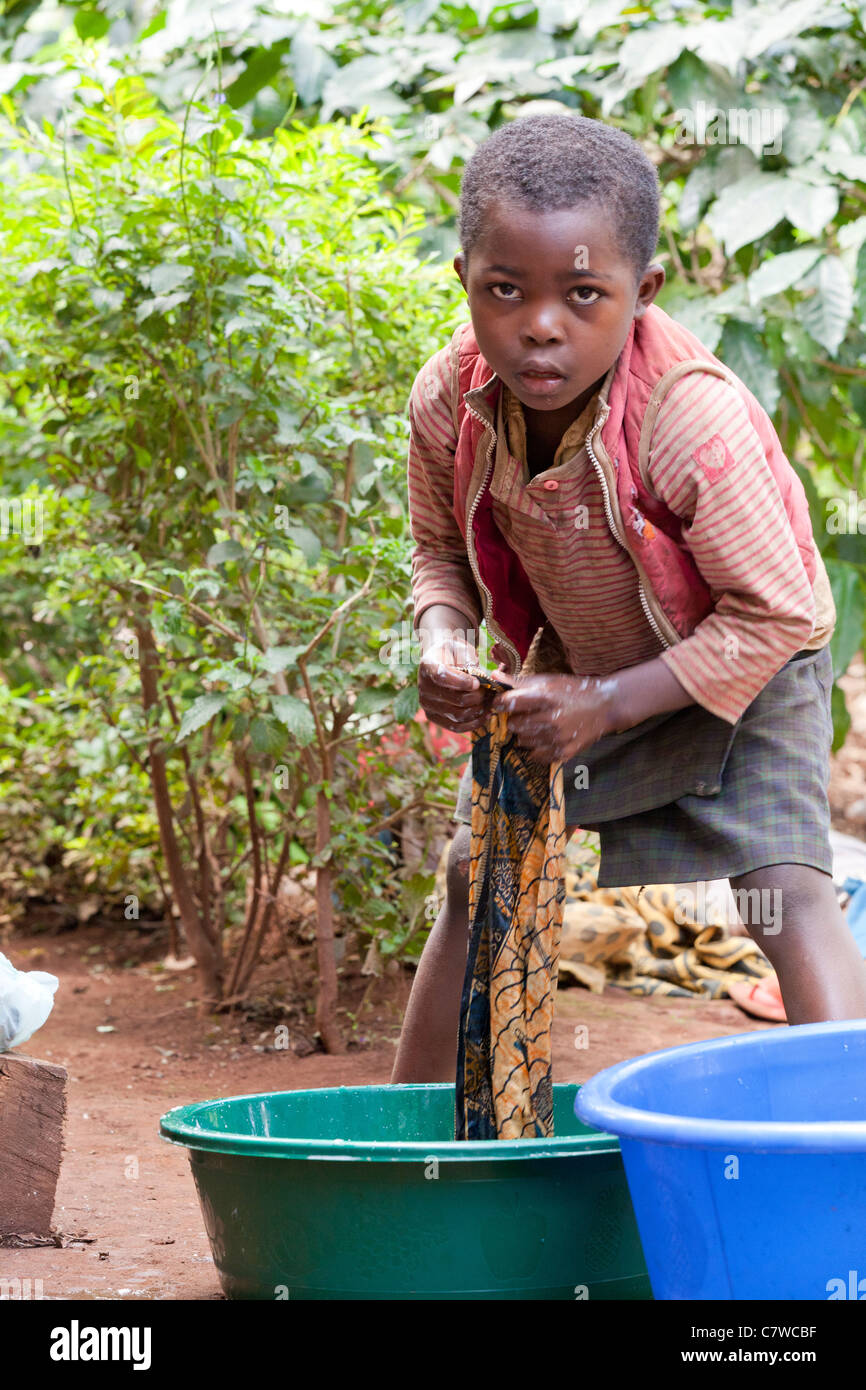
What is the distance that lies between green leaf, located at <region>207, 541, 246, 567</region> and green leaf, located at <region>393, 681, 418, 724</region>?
47cm

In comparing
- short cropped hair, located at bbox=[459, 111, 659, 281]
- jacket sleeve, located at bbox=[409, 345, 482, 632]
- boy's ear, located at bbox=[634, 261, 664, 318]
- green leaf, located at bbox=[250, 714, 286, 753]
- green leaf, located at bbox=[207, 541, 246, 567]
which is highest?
short cropped hair, located at bbox=[459, 111, 659, 281]

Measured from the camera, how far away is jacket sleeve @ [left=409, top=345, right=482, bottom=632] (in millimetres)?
2012

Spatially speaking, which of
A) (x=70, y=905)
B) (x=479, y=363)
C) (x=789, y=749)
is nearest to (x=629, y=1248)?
(x=789, y=749)

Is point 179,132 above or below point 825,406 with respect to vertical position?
above

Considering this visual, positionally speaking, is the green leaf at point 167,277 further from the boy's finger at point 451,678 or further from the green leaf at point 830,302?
the green leaf at point 830,302

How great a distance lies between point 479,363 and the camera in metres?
1.91

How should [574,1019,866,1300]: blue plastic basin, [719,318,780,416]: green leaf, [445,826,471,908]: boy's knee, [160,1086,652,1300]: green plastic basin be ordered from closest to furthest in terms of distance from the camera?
1. [574,1019,866,1300]: blue plastic basin
2. [160,1086,652,1300]: green plastic basin
3. [445,826,471,908]: boy's knee
4. [719,318,780,416]: green leaf

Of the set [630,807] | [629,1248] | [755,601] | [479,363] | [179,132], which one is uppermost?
[179,132]

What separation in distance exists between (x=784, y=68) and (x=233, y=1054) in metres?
3.19

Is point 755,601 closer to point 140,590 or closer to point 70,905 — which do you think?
point 140,590

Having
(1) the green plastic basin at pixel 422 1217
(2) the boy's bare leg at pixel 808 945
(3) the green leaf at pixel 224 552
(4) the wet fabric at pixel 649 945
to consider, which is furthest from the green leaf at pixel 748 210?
(1) the green plastic basin at pixel 422 1217

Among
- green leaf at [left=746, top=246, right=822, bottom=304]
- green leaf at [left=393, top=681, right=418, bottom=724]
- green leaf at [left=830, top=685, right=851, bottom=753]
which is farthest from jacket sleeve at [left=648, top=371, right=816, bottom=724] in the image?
green leaf at [left=830, top=685, right=851, bottom=753]

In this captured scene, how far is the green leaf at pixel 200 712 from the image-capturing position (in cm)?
288

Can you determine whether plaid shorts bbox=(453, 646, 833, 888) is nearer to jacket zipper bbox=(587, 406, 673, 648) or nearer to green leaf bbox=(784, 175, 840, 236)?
jacket zipper bbox=(587, 406, 673, 648)
